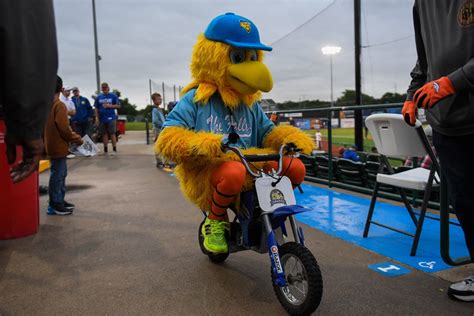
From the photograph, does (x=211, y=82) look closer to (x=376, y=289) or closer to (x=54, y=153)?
(x=376, y=289)

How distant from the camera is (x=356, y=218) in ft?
14.8

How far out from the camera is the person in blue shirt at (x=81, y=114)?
1016 centimetres

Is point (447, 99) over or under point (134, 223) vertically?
over

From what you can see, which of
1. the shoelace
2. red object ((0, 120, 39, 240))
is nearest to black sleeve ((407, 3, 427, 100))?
the shoelace

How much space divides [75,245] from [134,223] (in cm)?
82

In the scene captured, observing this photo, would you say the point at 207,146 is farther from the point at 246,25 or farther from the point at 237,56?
the point at 246,25

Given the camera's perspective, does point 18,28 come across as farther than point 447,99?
No

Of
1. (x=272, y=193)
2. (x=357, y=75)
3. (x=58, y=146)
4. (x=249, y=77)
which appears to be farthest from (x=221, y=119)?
(x=357, y=75)

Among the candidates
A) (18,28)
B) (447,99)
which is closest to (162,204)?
(447,99)

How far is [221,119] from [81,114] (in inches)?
322

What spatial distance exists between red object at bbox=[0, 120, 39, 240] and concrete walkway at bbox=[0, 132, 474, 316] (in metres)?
0.14

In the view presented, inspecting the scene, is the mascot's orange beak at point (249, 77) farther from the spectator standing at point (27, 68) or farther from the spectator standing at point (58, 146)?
the spectator standing at point (58, 146)

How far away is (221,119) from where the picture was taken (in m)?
3.00

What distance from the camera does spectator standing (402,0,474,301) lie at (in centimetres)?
208
